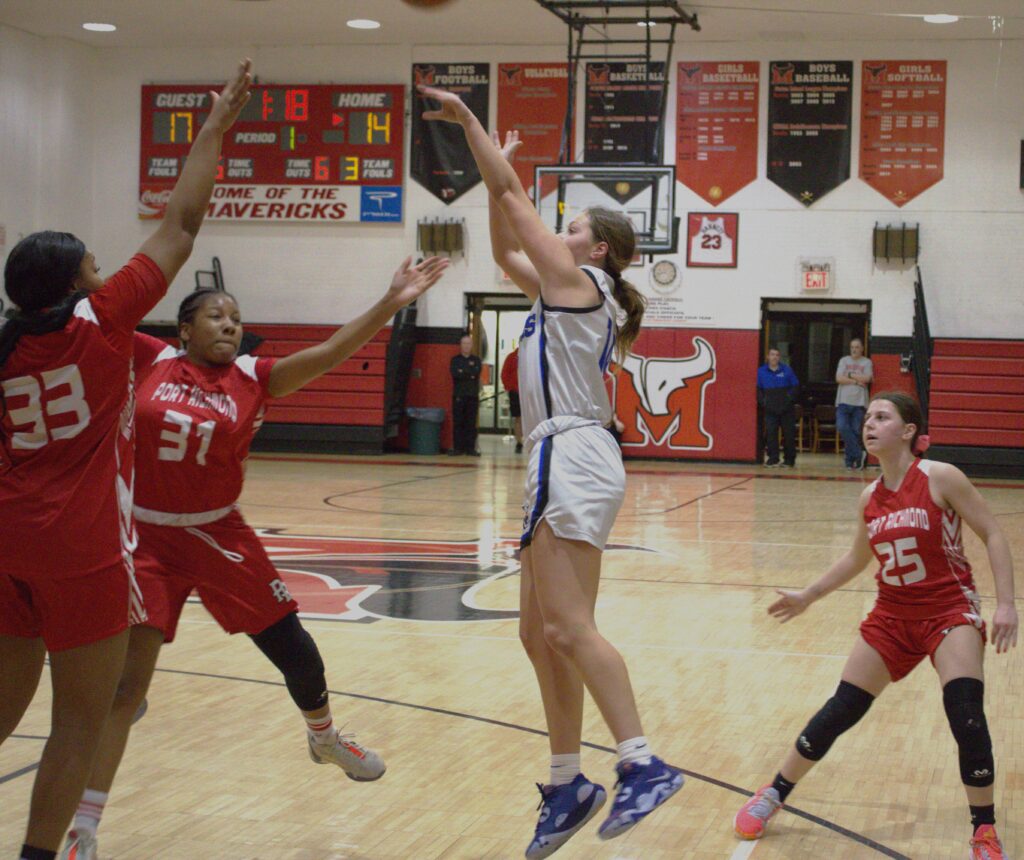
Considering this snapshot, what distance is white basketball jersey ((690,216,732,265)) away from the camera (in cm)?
1806

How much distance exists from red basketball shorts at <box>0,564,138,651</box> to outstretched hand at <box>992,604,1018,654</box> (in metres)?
2.22

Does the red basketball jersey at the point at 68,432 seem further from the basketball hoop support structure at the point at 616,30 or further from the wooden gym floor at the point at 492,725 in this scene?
the basketball hoop support structure at the point at 616,30

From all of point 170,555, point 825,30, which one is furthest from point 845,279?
point 170,555

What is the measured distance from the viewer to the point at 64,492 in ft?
8.49

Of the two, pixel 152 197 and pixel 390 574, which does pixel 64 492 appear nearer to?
pixel 390 574

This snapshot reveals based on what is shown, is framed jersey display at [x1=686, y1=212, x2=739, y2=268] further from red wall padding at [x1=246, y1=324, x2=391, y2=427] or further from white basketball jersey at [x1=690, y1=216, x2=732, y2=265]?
red wall padding at [x1=246, y1=324, x2=391, y2=427]

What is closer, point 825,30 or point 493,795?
point 493,795

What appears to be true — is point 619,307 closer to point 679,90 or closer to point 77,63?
point 679,90

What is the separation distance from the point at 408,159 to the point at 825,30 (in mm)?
6146

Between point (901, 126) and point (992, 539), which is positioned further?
point (901, 126)

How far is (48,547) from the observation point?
256 cm

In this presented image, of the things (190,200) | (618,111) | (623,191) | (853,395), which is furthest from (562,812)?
(618,111)

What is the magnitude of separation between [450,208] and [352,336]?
51.7 feet

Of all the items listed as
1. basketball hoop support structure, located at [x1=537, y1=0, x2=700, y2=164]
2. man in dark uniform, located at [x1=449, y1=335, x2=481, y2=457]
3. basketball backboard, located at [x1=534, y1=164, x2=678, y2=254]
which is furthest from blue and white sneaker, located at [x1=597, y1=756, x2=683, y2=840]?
man in dark uniform, located at [x1=449, y1=335, x2=481, y2=457]
